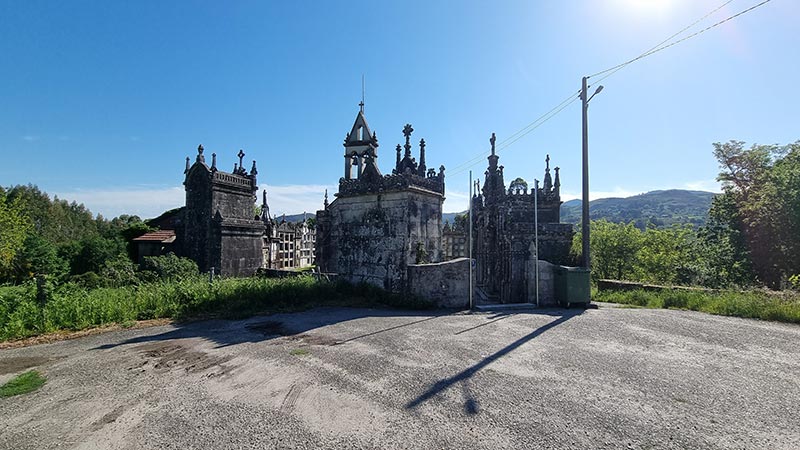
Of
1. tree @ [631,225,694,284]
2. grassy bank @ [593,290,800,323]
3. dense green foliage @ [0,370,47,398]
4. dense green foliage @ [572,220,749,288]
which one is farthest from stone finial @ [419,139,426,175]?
tree @ [631,225,694,284]

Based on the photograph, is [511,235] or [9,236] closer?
[511,235]

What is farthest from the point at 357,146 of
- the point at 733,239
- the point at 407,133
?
the point at 733,239

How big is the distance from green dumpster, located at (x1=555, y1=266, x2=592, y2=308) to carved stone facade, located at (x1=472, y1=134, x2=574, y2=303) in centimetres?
101

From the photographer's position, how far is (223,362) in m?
5.54

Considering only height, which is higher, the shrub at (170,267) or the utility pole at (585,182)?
the utility pole at (585,182)

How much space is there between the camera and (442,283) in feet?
34.7

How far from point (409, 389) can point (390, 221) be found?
23.1ft

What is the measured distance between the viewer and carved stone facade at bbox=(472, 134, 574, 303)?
472 inches

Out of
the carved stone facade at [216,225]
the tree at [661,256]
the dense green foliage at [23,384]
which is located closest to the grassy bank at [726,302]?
the tree at [661,256]

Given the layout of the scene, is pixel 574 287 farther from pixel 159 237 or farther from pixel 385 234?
pixel 159 237

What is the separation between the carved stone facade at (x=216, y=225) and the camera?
54.1 ft

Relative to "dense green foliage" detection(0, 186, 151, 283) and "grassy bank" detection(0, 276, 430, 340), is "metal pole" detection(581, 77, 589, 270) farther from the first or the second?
"dense green foliage" detection(0, 186, 151, 283)

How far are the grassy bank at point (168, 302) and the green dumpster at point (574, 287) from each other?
4.53 metres

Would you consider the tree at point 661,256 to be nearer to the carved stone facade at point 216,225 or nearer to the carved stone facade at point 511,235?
the carved stone facade at point 511,235
